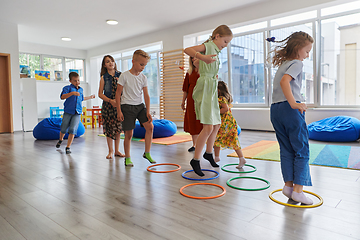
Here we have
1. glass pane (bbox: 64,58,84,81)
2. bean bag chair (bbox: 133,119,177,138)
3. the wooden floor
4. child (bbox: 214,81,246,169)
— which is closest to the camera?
the wooden floor

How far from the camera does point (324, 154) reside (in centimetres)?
319

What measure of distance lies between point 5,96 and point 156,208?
22.6 feet

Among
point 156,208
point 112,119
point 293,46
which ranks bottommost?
point 156,208

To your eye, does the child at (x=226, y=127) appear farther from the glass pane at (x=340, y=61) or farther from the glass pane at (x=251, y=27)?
the glass pane at (x=251, y=27)

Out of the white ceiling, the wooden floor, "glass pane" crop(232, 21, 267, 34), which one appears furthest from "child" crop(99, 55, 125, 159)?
"glass pane" crop(232, 21, 267, 34)

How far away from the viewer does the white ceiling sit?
5.59 metres

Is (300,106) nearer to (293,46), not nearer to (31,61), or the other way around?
(293,46)

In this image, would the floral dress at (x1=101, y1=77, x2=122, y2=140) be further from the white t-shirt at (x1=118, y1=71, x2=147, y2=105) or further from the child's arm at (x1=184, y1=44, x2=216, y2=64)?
the child's arm at (x1=184, y1=44, x2=216, y2=64)

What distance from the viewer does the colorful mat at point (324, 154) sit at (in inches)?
108

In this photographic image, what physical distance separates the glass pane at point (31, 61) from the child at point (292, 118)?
960 cm

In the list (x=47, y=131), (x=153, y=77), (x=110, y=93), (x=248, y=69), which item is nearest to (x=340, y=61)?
(x=248, y=69)

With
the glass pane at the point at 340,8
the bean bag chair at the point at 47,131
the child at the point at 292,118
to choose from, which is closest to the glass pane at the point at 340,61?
the glass pane at the point at 340,8

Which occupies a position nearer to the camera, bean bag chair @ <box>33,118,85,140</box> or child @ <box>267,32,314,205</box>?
child @ <box>267,32,314,205</box>

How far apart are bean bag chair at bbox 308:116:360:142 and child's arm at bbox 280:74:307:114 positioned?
314 centimetres
